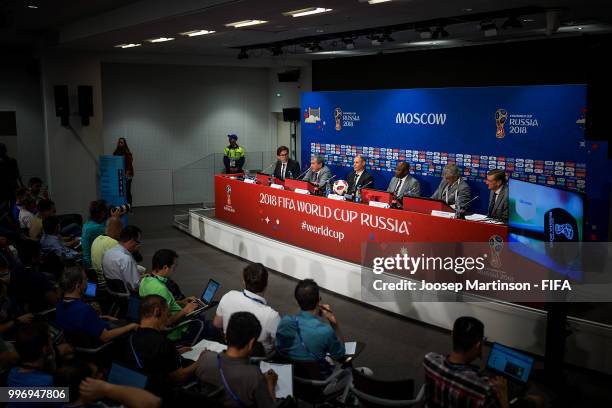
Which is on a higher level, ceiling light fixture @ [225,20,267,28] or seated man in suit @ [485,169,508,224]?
ceiling light fixture @ [225,20,267,28]

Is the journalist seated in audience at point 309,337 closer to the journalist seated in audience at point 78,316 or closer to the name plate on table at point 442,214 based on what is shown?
the journalist seated in audience at point 78,316

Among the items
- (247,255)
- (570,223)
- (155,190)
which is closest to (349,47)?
(247,255)

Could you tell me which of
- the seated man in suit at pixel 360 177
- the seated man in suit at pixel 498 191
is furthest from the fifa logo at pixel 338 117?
the seated man in suit at pixel 498 191

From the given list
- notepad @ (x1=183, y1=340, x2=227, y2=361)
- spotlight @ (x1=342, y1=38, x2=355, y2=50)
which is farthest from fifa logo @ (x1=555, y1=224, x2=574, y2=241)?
spotlight @ (x1=342, y1=38, x2=355, y2=50)

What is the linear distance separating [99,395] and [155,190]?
11029mm

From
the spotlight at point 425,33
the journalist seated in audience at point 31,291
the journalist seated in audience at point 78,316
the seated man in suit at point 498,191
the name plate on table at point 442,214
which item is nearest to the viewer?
the journalist seated in audience at point 78,316

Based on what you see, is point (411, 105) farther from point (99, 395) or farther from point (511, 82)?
point (99, 395)

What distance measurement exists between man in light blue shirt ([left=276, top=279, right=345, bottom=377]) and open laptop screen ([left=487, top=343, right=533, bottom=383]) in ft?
3.02

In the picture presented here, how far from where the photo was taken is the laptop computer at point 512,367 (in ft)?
11.1

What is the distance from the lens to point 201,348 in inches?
164

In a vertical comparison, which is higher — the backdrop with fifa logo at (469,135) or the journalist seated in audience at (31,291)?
the backdrop with fifa logo at (469,135)

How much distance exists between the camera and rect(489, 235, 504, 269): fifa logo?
18.5 ft

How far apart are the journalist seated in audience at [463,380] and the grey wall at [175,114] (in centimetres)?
1125

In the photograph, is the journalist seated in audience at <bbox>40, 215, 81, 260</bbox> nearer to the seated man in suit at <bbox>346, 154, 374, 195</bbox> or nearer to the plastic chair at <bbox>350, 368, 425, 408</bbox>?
the seated man in suit at <bbox>346, 154, 374, 195</bbox>
